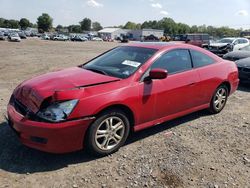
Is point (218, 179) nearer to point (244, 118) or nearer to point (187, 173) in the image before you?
point (187, 173)

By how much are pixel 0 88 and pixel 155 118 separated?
4866 mm

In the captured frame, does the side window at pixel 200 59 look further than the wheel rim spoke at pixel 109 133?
Yes

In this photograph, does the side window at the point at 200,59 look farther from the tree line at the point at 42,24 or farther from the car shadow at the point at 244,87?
the tree line at the point at 42,24

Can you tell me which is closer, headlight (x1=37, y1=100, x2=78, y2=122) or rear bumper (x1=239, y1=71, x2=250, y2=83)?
headlight (x1=37, y1=100, x2=78, y2=122)

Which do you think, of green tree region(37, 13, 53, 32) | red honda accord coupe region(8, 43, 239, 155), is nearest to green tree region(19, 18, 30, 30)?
green tree region(37, 13, 53, 32)

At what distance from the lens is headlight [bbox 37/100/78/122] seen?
3.41 meters

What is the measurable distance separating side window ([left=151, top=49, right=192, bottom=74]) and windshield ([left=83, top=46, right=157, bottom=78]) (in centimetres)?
19

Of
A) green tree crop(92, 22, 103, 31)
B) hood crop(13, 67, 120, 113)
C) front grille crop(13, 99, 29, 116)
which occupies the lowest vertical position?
green tree crop(92, 22, 103, 31)

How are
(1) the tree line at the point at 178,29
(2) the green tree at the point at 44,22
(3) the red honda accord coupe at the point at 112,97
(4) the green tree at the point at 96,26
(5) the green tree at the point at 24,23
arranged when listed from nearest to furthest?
(3) the red honda accord coupe at the point at 112,97 < (2) the green tree at the point at 44,22 < (5) the green tree at the point at 24,23 < (1) the tree line at the point at 178,29 < (4) the green tree at the point at 96,26

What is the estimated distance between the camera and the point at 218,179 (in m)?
3.47

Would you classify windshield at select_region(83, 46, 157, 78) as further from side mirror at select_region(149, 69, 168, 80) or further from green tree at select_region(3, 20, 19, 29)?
green tree at select_region(3, 20, 19, 29)

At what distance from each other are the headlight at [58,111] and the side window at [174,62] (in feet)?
4.98

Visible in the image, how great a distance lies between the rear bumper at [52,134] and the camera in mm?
3365

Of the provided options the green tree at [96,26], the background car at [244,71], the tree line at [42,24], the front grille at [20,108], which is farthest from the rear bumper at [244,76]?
the green tree at [96,26]
